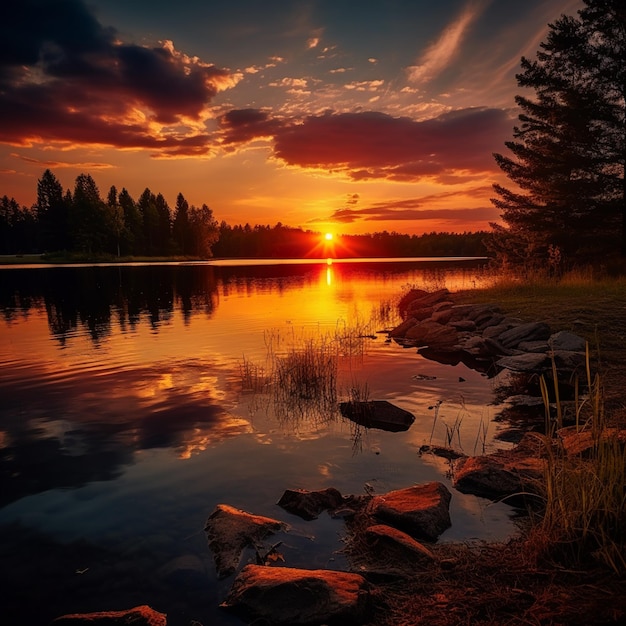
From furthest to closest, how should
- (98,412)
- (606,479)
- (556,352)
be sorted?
(556,352)
(98,412)
(606,479)

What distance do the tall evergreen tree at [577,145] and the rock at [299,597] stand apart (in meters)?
29.1

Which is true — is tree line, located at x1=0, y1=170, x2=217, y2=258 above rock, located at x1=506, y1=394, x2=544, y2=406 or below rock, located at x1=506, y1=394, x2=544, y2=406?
above

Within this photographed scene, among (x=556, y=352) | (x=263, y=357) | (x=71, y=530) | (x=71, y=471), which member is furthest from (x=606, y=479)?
(x=263, y=357)

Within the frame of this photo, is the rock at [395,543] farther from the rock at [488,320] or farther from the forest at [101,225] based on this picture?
the forest at [101,225]

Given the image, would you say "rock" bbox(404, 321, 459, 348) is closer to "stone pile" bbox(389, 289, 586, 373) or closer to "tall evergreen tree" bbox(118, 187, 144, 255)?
"stone pile" bbox(389, 289, 586, 373)

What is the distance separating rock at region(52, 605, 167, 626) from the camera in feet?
15.1

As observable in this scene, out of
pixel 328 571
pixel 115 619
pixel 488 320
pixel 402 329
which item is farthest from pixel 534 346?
pixel 115 619

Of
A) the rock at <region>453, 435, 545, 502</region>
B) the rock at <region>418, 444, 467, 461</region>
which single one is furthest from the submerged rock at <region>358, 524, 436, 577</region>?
the rock at <region>418, 444, 467, 461</region>

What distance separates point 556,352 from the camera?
1450cm

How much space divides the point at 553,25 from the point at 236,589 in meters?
37.9

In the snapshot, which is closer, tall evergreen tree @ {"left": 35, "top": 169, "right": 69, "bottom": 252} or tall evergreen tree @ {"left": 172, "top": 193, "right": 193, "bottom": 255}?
tall evergreen tree @ {"left": 35, "top": 169, "right": 69, "bottom": 252}

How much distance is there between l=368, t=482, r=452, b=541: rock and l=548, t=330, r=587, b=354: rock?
32.6ft

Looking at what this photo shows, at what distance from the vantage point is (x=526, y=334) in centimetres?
1758

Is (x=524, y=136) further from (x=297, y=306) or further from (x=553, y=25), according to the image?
(x=297, y=306)
